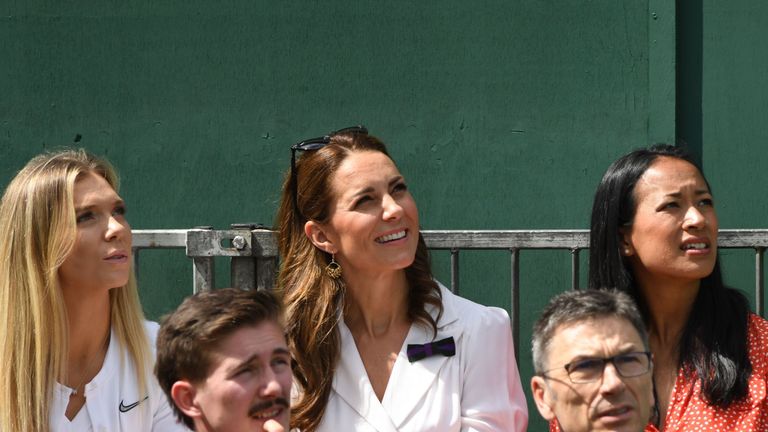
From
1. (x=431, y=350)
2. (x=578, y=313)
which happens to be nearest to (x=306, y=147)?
(x=431, y=350)

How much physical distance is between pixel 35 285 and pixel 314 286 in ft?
2.93

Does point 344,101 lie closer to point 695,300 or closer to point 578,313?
point 695,300

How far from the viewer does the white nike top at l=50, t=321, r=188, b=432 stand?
3.82m

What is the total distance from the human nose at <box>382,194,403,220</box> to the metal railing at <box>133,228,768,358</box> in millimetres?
703

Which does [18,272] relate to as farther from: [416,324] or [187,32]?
[187,32]

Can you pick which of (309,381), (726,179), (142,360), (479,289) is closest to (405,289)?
(309,381)

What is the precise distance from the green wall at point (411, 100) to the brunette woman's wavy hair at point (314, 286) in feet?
4.85

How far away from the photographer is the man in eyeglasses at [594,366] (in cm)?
296

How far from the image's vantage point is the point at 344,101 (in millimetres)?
5773

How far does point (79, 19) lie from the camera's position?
6027 mm

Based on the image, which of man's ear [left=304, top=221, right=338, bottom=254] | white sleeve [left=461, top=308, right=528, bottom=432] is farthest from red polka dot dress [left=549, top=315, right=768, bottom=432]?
man's ear [left=304, top=221, right=338, bottom=254]

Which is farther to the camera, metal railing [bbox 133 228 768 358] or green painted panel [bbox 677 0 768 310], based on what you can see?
green painted panel [bbox 677 0 768 310]

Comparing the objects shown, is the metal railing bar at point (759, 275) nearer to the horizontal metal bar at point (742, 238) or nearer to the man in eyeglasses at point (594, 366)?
the horizontal metal bar at point (742, 238)

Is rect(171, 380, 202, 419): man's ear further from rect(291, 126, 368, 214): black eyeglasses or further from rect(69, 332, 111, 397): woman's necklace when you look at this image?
rect(291, 126, 368, 214): black eyeglasses
